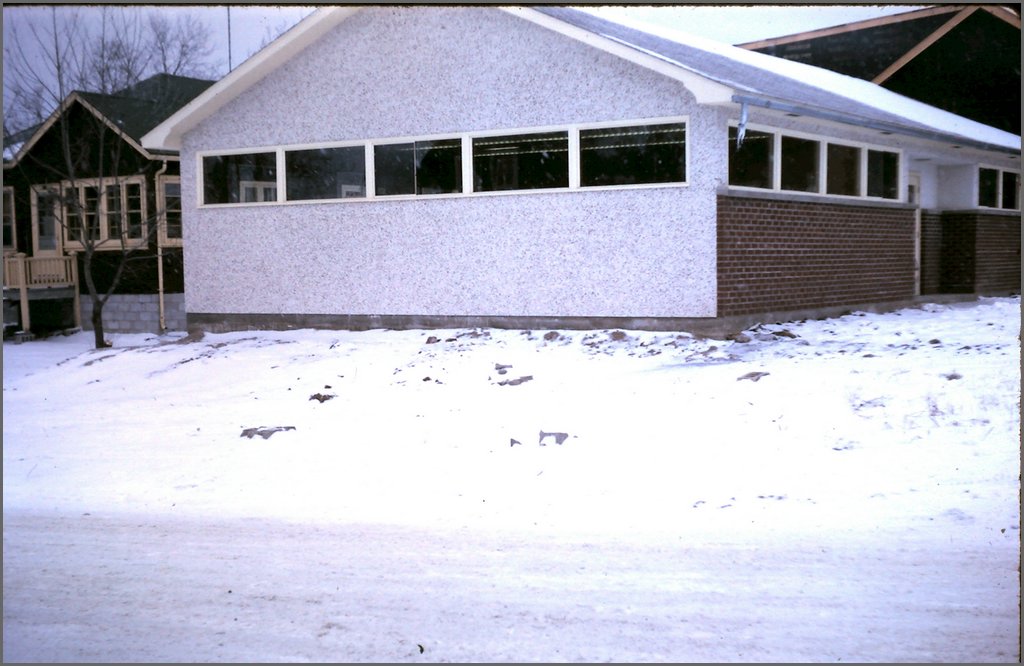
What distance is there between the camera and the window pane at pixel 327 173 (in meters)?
14.4

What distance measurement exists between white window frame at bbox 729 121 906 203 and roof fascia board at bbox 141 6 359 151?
617 cm

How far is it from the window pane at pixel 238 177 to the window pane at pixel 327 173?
1.28 feet

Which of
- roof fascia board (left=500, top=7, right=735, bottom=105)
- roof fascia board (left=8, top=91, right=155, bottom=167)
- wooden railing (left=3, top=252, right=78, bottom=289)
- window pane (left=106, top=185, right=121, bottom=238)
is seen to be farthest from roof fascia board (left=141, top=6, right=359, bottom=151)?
wooden railing (left=3, top=252, right=78, bottom=289)

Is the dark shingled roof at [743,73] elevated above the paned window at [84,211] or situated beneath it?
elevated above

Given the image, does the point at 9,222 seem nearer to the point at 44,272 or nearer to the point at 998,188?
the point at 44,272

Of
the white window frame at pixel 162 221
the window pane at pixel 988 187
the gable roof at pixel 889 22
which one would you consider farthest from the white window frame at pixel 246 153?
the window pane at pixel 988 187

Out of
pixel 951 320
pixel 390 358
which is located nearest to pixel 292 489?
pixel 390 358

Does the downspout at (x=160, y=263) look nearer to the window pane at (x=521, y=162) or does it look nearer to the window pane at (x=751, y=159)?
the window pane at (x=521, y=162)

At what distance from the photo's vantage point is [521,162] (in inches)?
519

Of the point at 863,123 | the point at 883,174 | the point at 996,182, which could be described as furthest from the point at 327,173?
the point at 996,182

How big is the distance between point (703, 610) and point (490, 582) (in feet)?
3.43

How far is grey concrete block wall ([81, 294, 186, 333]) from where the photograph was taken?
1950 centimetres

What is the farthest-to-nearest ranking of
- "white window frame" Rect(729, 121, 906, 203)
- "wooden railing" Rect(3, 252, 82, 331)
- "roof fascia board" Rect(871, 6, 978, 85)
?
"roof fascia board" Rect(871, 6, 978, 85) → "wooden railing" Rect(3, 252, 82, 331) → "white window frame" Rect(729, 121, 906, 203)

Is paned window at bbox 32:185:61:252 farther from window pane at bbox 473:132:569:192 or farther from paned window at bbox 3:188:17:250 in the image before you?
window pane at bbox 473:132:569:192
